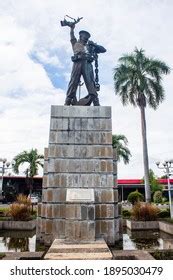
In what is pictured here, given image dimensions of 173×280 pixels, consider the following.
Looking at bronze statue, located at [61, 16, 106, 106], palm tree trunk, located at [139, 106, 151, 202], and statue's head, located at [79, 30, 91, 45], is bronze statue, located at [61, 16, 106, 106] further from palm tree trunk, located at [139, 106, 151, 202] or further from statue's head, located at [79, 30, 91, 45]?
palm tree trunk, located at [139, 106, 151, 202]

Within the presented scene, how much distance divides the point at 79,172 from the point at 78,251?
11.2 ft

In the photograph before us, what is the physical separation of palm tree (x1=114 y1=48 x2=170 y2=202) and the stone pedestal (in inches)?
606

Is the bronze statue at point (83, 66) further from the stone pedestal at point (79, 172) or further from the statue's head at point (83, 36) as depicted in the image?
the stone pedestal at point (79, 172)

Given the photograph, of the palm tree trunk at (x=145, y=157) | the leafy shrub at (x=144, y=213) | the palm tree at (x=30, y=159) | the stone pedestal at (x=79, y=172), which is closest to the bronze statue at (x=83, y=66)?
the stone pedestal at (x=79, y=172)

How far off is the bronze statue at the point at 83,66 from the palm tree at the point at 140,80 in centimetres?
1401

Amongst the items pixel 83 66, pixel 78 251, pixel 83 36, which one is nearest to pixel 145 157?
pixel 83 66

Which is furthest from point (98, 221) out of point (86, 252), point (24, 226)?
point (24, 226)

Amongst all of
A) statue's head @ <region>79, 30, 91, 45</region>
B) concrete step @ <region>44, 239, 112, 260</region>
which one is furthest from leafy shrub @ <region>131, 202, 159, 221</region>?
statue's head @ <region>79, 30, 91, 45</region>

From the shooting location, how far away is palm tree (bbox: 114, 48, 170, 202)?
26531mm

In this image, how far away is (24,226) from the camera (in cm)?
1417

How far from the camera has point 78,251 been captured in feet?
26.1

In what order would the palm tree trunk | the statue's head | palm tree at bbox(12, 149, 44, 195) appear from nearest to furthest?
1. the statue's head
2. the palm tree trunk
3. palm tree at bbox(12, 149, 44, 195)

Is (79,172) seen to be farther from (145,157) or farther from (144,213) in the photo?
(145,157)
